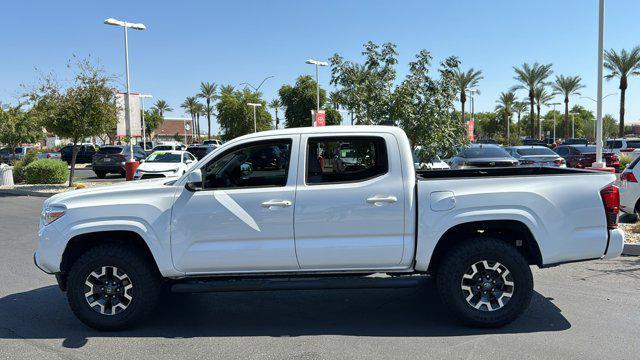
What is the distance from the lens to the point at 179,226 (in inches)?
191

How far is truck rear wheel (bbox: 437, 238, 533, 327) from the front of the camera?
484 centimetres

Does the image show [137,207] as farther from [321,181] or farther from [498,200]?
[498,200]

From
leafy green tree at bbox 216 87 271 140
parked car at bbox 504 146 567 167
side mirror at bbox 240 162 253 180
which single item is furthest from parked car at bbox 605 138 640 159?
leafy green tree at bbox 216 87 271 140

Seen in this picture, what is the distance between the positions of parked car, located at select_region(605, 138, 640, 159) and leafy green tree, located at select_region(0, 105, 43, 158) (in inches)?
1471

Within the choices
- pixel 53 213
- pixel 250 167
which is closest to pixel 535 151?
pixel 250 167

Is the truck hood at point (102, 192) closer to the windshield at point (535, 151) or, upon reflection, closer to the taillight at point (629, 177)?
the taillight at point (629, 177)

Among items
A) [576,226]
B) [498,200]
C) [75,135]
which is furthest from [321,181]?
[75,135]

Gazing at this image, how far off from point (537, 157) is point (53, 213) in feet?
60.8

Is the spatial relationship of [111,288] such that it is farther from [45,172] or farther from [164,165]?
[45,172]

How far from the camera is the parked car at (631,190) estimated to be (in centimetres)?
945

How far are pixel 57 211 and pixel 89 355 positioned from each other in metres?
1.39

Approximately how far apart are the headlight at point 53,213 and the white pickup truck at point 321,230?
16 millimetres

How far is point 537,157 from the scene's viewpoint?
65.5 ft

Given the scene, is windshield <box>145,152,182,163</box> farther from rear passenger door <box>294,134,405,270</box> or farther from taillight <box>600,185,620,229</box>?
taillight <box>600,185,620,229</box>
